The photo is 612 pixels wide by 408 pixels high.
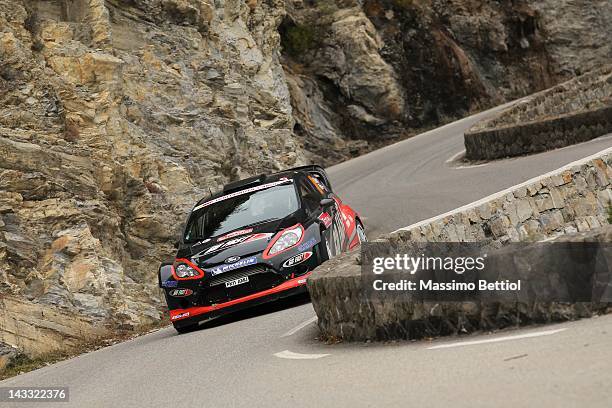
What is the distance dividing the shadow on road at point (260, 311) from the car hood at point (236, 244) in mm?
796

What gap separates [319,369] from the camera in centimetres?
781

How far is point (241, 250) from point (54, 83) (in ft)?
29.0

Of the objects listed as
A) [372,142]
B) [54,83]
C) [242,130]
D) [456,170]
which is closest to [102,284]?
[54,83]

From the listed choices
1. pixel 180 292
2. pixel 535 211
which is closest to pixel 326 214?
pixel 180 292

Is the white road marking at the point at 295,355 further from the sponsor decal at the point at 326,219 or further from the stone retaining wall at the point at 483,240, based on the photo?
the sponsor decal at the point at 326,219

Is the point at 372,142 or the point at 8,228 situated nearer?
the point at 8,228

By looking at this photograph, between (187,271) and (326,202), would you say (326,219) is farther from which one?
(187,271)

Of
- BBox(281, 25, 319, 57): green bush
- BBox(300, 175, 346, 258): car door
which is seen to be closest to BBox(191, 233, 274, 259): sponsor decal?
BBox(300, 175, 346, 258): car door

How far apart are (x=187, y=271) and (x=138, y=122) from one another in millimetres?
9354

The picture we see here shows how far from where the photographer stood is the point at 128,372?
31.5ft

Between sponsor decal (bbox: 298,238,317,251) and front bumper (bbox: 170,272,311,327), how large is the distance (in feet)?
1.01

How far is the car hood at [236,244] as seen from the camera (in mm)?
12008

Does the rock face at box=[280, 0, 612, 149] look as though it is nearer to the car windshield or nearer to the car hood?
the car windshield

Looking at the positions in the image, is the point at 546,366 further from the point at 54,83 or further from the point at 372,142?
the point at 372,142
